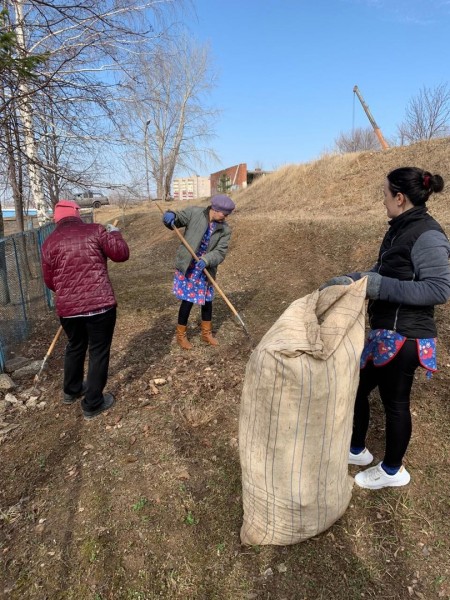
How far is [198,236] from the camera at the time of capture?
13.3ft

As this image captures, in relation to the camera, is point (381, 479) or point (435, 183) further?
point (381, 479)

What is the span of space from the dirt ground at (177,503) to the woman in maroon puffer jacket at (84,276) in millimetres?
600

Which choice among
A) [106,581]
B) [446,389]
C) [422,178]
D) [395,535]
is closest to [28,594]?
[106,581]

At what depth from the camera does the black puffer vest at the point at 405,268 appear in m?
1.84

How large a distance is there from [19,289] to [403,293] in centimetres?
479

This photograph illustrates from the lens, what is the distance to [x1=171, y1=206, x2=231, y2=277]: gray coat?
13.3 feet

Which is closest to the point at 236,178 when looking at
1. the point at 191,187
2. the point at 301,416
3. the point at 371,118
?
the point at 371,118

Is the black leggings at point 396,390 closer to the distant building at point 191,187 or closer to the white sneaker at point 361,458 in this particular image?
the white sneaker at point 361,458

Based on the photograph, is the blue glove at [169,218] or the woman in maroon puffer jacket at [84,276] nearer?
the woman in maroon puffer jacket at [84,276]

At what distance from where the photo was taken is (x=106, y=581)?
5.86 feet

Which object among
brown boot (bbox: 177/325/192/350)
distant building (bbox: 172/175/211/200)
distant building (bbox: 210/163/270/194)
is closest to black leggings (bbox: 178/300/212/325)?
brown boot (bbox: 177/325/192/350)

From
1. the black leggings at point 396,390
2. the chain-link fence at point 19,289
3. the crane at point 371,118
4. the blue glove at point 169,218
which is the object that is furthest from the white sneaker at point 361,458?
the crane at point 371,118

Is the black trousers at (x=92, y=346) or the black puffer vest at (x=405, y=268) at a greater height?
the black puffer vest at (x=405, y=268)

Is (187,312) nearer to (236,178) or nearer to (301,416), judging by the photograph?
(301,416)
